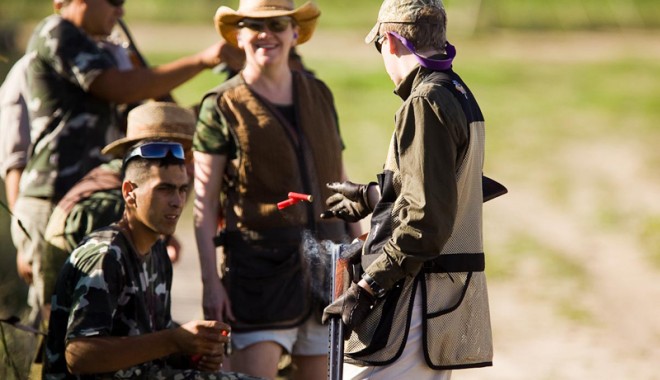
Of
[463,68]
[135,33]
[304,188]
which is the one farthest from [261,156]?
[135,33]

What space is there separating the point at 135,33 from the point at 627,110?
434 inches

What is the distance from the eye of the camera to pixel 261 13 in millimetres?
5504

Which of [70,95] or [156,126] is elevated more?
[70,95]

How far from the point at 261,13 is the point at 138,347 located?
5.36 ft

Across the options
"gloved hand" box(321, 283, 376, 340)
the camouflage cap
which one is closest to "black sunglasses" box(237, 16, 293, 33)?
the camouflage cap

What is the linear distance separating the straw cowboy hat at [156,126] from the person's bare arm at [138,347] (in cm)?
121

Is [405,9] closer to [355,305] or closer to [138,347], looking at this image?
[355,305]

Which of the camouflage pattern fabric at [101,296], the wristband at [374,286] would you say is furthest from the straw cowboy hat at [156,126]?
the wristband at [374,286]

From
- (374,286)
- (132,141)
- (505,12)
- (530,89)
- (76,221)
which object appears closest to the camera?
(374,286)

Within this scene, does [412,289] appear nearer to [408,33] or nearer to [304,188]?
[408,33]

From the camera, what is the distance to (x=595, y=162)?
16.5m

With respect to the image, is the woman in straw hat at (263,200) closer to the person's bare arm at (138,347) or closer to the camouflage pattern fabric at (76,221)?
the camouflage pattern fabric at (76,221)

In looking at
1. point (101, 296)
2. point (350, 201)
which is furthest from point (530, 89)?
point (101, 296)

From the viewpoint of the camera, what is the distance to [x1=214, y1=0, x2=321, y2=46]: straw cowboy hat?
18.1 ft
